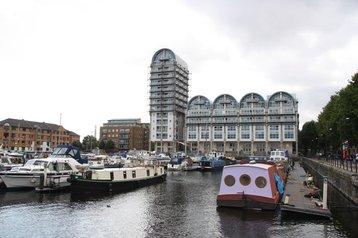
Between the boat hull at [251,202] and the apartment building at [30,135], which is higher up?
the apartment building at [30,135]

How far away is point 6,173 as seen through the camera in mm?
40719

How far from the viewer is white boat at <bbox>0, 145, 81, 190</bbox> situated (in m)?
40.6

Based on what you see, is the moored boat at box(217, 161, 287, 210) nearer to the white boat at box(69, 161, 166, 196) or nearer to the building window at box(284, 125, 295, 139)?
the white boat at box(69, 161, 166, 196)

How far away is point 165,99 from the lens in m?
173

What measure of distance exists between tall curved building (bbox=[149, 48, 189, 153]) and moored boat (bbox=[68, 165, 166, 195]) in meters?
121

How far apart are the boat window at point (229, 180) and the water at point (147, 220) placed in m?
2.24

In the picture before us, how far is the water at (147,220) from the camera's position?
2223 cm

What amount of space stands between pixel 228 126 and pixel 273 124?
833 inches

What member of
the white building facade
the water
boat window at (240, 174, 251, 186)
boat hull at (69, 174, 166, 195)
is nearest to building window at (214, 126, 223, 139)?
the white building facade

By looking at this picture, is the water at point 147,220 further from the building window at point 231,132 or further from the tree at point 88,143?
the tree at point 88,143

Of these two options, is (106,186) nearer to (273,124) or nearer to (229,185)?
(229,185)

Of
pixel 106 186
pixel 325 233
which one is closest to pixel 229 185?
pixel 325 233

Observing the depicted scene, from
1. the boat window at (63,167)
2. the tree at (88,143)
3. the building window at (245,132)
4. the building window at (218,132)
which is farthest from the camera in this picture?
the tree at (88,143)

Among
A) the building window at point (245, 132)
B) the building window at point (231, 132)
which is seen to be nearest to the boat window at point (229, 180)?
the building window at point (245, 132)
